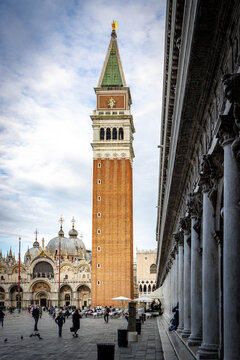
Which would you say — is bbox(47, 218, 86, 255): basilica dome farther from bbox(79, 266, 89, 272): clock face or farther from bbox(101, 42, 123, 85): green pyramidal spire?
bbox(101, 42, 123, 85): green pyramidal spire

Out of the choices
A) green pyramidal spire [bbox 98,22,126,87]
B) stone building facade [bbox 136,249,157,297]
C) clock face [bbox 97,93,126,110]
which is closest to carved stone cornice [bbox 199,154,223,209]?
clock face [bbox 97,93,126,110]

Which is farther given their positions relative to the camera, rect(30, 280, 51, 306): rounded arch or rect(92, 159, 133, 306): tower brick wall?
A: rect(30, 280, 51, 306): rounded arch

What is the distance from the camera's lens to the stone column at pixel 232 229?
636cm

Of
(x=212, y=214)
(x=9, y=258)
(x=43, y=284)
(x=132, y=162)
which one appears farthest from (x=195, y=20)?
(x=9, y=258)

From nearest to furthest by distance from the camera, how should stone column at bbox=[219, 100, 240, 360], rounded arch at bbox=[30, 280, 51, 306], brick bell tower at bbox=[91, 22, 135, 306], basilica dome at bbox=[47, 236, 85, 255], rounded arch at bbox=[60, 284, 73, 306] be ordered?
stone column at bbox=[219, 100, 240, 360]
brick bell tower at bbox=[91, 22, 135, 306]
rounded arch at bbox=[60, 284, 73, 306]
rounded arch at bbox=[30, 280, 51, 306]
basilica dome at bbox=[47, 236, 85, 255]

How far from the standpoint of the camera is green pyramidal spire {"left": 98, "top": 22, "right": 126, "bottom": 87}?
81312 millimetres

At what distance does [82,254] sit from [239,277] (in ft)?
390

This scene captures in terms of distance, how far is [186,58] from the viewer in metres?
8.29

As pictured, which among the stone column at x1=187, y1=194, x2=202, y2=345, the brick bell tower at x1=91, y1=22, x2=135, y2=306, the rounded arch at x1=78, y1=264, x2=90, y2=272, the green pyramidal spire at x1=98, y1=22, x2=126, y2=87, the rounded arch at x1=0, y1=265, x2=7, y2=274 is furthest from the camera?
the rounded arch at x1=0, y1=265, x2=7, y2=274

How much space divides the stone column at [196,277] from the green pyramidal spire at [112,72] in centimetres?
7208

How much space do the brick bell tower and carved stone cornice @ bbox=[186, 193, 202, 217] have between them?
62.8m

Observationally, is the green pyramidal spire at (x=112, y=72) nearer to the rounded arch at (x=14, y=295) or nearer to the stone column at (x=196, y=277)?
the rounded arch at (x=14, y=295)

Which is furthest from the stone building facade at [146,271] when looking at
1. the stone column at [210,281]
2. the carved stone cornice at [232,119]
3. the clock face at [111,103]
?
the carved stone cornice at [232,119]

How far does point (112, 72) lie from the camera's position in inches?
3241
